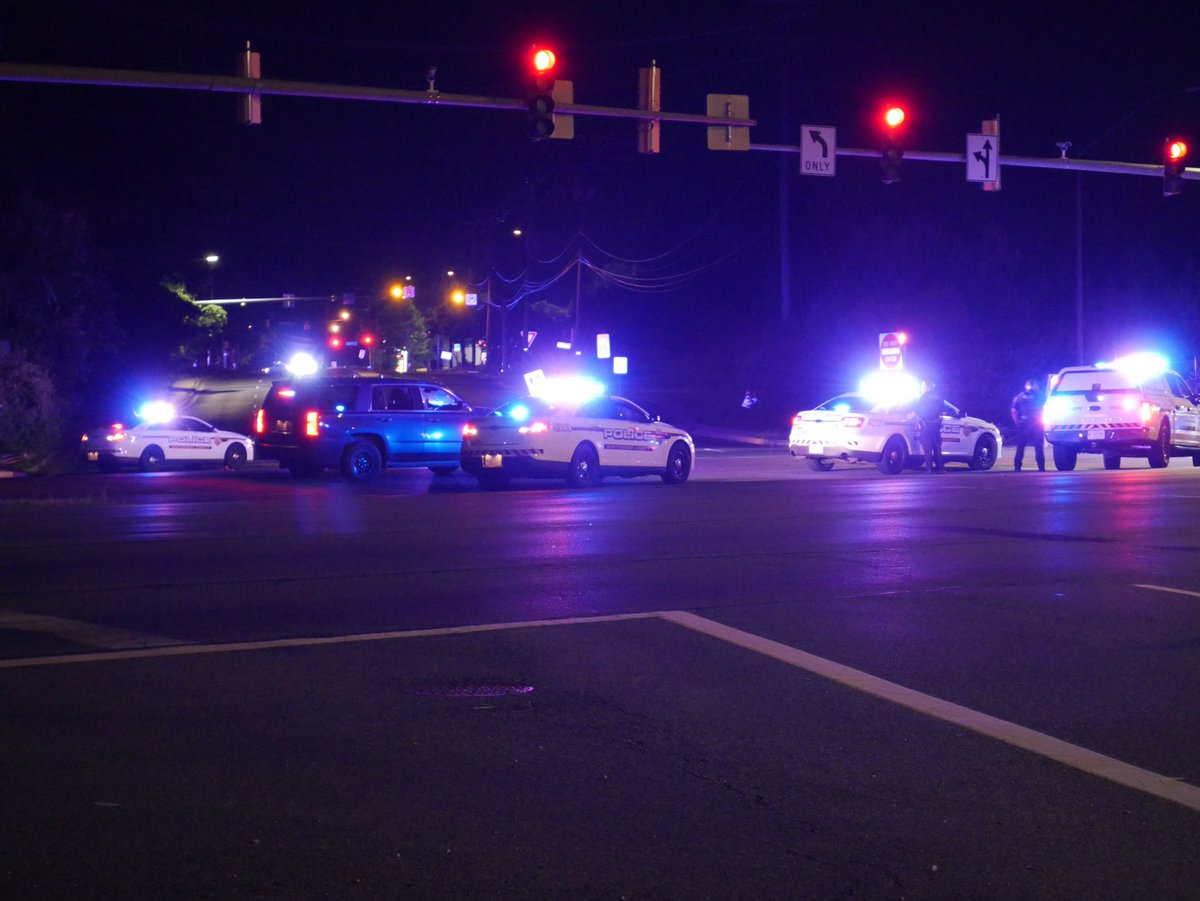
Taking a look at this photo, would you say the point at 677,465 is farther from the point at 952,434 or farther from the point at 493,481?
the point at 952,434

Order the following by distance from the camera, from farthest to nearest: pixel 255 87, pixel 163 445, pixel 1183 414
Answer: pixel 163 445 → pixel 1183 414 → pixel 255 87

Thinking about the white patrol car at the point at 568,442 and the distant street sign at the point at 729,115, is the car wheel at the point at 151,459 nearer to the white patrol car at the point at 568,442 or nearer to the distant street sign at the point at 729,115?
the white patrol car at the point at 568,442

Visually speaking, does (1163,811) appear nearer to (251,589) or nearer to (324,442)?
(251,589)

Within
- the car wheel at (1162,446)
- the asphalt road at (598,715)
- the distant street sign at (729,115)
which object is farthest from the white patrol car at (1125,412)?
the asphalt road at (598,715)

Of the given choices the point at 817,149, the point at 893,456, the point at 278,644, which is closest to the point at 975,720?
the point at 278,644

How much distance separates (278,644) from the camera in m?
9.52

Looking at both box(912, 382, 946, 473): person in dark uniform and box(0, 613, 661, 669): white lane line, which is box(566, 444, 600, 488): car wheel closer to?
box(912, 382, 946, 473): person in dark uniform

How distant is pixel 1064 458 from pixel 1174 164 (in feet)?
22.6

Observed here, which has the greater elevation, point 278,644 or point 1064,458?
point 1064,458

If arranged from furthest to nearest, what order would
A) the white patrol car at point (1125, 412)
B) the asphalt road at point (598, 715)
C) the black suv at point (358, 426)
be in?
1. the white patrol car at point (1125, 412)
2. the black suv at point (358, 426)
3. the asphalt road at point (598, 715)

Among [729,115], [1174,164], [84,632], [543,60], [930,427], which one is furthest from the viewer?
[930,427]

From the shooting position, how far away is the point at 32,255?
37938 millimetres

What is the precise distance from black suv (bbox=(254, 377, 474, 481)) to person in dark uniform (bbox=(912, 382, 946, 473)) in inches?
360

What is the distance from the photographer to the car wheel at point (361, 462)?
1000 inches
